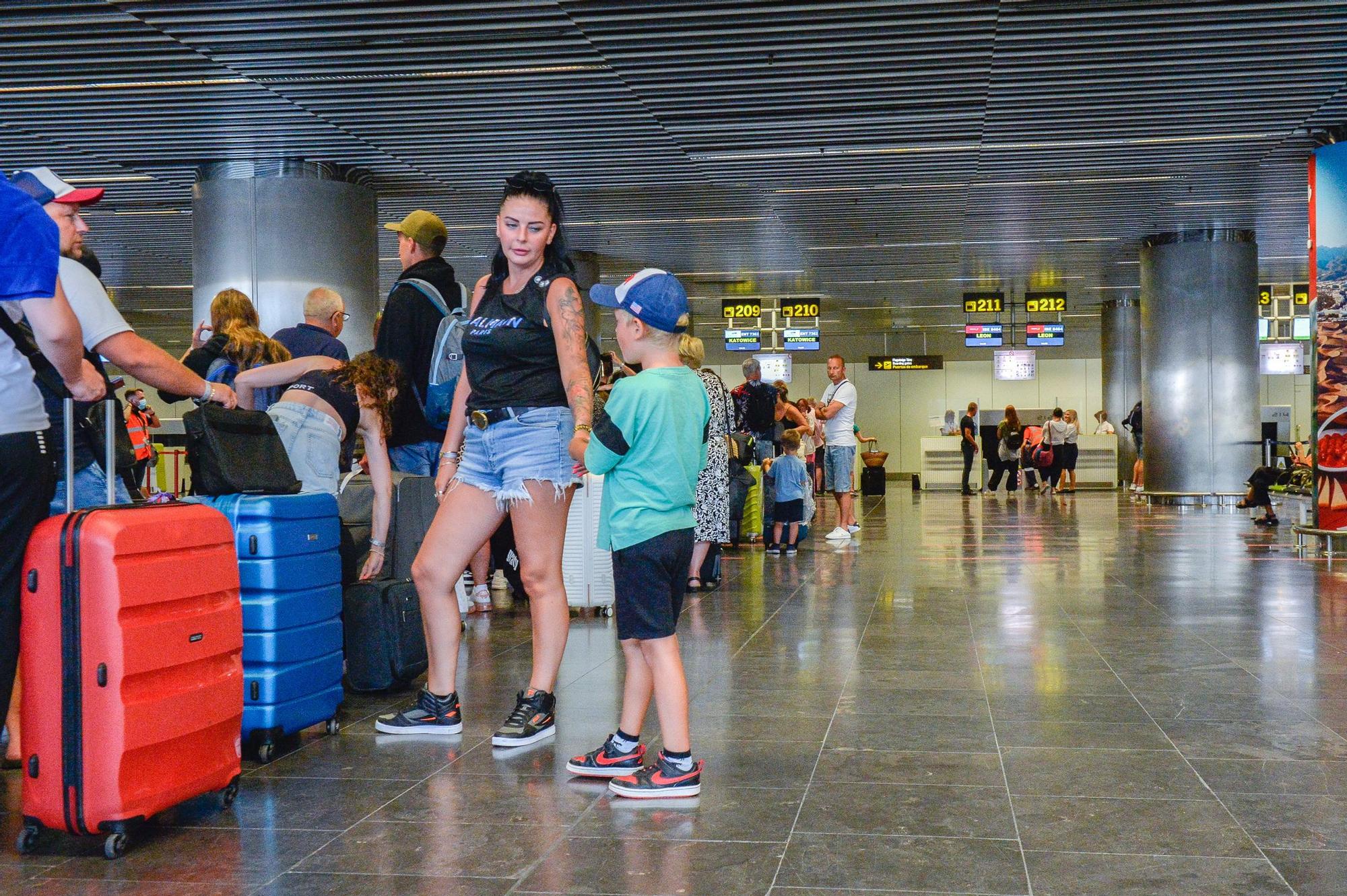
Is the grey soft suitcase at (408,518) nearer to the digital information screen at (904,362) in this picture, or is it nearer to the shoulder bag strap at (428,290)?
the shoulder bag strap at (428,290)

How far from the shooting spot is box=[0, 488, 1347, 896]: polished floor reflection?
8.91 feet

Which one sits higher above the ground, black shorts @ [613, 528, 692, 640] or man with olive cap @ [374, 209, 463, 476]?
man with olive cap @ [374, 209, 463, 476]

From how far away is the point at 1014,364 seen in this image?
3253 cm

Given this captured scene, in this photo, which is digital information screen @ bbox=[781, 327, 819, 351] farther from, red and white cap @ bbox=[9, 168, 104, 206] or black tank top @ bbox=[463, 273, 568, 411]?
red and white cap @ bbox=[9, 168, 104, 206]

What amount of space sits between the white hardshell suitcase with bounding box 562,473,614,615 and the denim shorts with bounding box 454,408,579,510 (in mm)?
3101

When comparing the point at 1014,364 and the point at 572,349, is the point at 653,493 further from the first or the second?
the point at 1014,364

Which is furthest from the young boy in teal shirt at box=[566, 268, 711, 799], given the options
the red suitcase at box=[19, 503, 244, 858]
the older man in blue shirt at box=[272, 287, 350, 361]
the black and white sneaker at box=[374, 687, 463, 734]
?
the older man in blue shirt at box=[272, 287, 350, 361]

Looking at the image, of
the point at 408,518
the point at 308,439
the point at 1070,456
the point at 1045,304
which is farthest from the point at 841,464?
the point at 1070,456

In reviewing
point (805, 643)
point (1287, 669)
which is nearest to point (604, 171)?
point (805, 643)

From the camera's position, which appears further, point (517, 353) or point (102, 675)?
point (517, 353)

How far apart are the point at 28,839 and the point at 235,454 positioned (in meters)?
1.23

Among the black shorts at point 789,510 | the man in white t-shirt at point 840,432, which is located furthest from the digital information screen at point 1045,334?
the black shorts at point 789,510

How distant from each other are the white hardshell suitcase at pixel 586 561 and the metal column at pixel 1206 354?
12.9 metres

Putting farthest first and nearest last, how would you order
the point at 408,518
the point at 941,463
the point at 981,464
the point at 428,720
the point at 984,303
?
the point at 981,464, the point at 941,463, the point at 984,303, the point at 408,518, the point at 428,720
